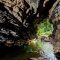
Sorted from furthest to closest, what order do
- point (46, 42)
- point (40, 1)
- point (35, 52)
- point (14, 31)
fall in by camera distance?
point (40, 1) → point (46, 42) → point (14, 31) → point (35, 52)

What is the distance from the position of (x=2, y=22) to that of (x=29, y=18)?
2118mm

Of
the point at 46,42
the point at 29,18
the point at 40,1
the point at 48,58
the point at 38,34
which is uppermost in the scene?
the point at 40,1

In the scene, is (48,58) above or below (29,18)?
below

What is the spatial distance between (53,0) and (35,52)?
14.7 ft

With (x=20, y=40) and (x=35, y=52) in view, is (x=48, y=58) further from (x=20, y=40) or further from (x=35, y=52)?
(x=20, y=40)

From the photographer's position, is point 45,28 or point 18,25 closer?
point 18,25

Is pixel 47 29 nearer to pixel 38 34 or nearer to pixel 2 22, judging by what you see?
pixel 38 34

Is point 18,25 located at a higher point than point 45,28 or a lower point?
lower

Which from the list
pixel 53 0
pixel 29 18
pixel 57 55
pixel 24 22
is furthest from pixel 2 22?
pixel 53 0

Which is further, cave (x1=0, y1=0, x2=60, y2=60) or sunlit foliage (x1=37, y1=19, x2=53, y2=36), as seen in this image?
sunlit foliage (x1=37, y1=19, x2=53, y2=36)

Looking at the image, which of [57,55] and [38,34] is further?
[38,34]

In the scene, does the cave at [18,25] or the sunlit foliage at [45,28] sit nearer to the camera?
the cave at [18,25]

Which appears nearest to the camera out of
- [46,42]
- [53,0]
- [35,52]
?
[35,52]

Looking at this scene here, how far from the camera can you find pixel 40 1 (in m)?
10.0
